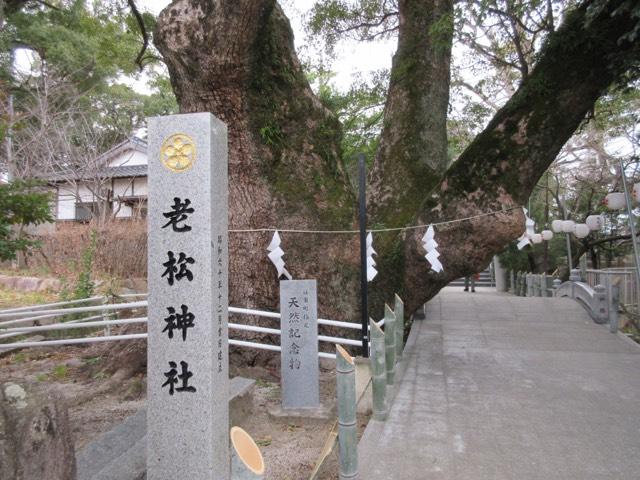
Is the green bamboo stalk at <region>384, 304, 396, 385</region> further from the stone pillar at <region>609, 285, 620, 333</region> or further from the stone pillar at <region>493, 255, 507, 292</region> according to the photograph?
the stone pillar at <region>493, 255, 507, 292</region>

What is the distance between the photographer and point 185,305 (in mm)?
3059

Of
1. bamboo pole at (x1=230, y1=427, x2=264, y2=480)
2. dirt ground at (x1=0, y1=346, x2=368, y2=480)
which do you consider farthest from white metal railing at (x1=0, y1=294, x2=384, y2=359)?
bamboo pole at (x1=230, y1=427, x2=264, y2=480)

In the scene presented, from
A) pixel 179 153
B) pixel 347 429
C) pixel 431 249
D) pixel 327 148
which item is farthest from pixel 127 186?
pixel 347 429

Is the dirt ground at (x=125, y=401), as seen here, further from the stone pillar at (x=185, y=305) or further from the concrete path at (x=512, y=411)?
the stone pillar at (x=185, y=305)

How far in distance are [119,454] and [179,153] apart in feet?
7.27

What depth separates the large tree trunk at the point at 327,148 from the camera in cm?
582

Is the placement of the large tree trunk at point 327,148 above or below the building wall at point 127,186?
below

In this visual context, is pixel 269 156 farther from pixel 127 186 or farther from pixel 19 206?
pixel 127 186

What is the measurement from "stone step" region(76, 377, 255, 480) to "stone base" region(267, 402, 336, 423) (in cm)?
55

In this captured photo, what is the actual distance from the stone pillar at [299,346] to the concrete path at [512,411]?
80cm

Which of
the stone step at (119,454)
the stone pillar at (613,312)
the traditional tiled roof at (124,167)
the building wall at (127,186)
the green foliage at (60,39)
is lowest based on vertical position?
the stone step at (119,454)

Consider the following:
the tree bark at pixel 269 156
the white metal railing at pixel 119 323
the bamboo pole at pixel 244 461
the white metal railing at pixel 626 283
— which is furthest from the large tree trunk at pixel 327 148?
the white metal railing at pixel 626 283

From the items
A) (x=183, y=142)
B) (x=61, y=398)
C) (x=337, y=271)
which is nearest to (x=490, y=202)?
(x=337, y=271)

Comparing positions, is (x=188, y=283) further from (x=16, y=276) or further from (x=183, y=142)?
(x=16, y=276)
